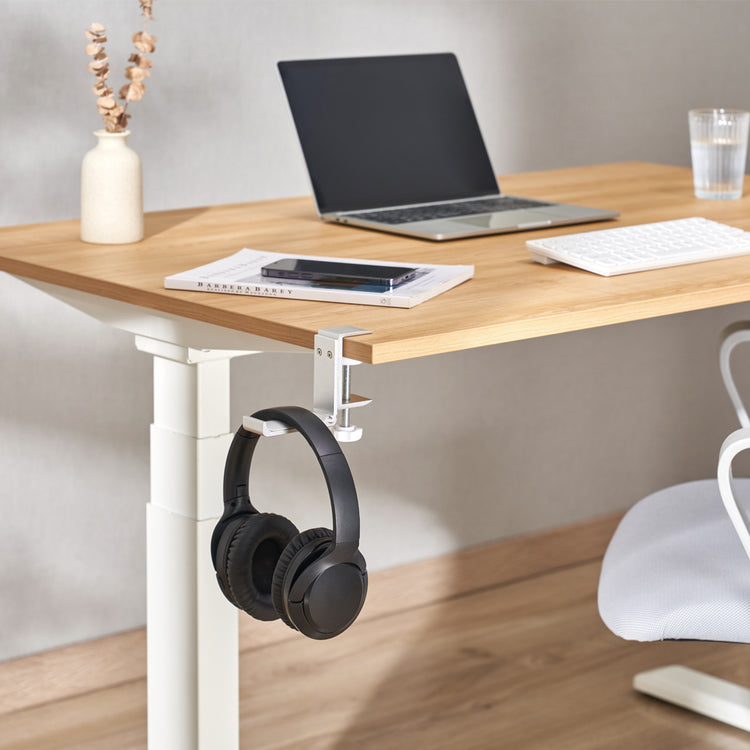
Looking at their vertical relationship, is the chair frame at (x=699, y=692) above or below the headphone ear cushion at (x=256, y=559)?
below

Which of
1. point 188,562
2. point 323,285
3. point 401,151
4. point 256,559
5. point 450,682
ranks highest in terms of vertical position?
point 401,151

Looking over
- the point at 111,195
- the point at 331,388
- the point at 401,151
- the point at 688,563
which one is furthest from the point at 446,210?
the point at 331,388

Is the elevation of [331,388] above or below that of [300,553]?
above

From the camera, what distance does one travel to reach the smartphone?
123 centimetres

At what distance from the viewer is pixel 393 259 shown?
1445mm

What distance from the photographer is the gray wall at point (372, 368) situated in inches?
77.5

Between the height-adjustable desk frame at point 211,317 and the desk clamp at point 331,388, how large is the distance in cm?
2

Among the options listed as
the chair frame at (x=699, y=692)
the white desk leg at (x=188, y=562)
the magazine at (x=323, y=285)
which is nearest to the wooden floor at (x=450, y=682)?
the chair frame at (x=699, y=692)

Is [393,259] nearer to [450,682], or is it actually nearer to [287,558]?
[287,558]

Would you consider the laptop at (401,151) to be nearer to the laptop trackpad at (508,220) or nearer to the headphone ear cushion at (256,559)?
the laptop trackpad at (508,220)

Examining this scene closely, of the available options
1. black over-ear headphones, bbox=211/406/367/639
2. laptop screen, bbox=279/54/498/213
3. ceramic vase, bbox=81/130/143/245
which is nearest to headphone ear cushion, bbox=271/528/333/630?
black over-ear headphones, bbox=211/406/367/639

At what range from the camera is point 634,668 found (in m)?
2.22

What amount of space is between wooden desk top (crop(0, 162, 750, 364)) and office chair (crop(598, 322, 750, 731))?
19 cm

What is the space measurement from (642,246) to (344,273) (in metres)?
0.38
